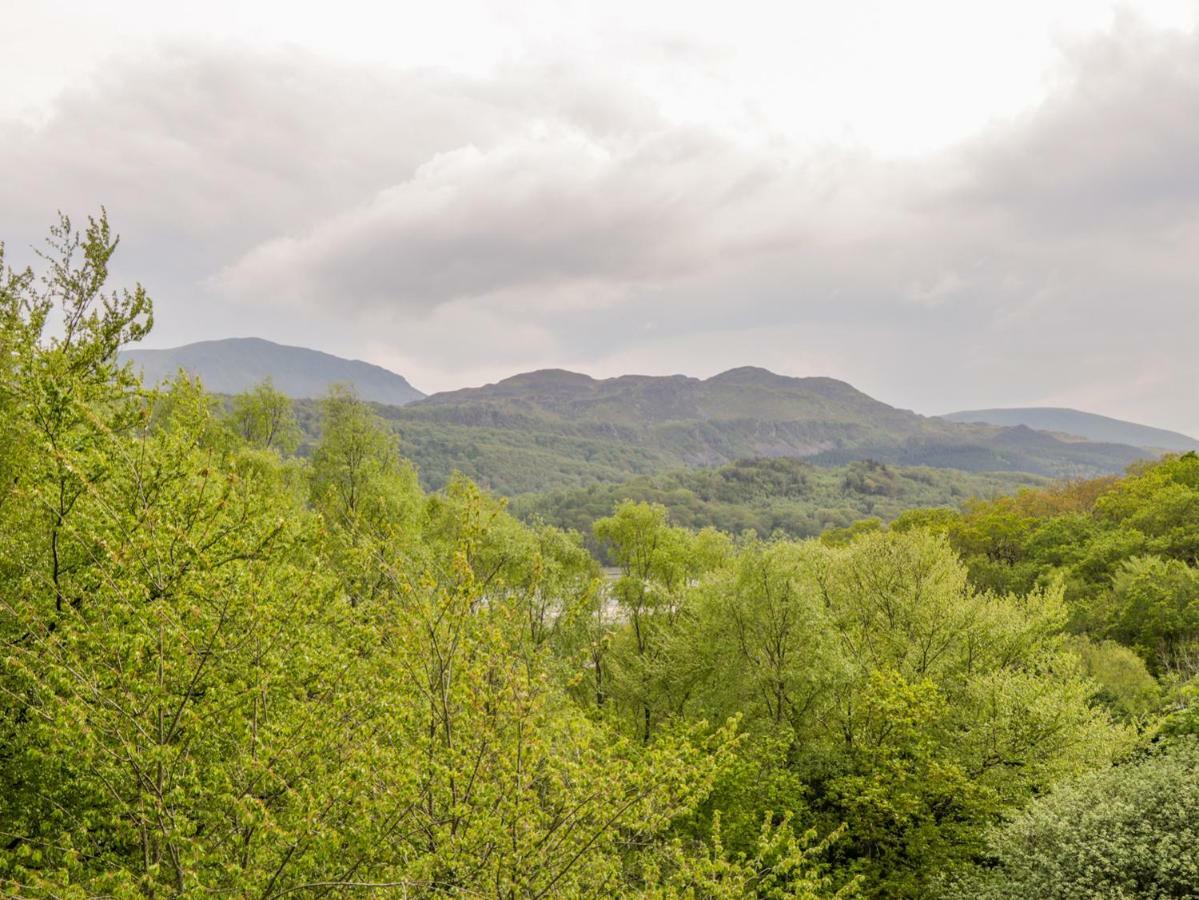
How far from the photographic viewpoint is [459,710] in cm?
1180

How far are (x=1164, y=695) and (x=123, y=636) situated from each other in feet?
154

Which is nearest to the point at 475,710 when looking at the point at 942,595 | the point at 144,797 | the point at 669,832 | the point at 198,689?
the point at 198,689

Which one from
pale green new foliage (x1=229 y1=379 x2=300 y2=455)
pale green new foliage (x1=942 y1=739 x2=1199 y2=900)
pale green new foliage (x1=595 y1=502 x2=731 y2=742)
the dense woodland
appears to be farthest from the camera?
pale green new foliage (x1=229 y1=379 x2=300 y2=455)

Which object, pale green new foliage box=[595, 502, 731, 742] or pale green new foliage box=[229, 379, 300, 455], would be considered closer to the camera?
→ pale green new foliage box=[595, 502, 731, 742]

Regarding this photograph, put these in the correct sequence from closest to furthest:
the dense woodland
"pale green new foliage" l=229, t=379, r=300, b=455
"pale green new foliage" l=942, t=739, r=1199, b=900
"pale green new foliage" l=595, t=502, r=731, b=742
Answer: the dense woodland → "pale green new foliage" l=942, t=739, r=1199, b=900 → "pale green new foliage" l=595, t=502, r=731, b=742 → "pale green new foliage" l=229, t=379, r=300, b=455

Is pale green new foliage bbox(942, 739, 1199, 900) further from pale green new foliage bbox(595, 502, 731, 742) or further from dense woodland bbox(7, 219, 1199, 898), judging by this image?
pale green new foliage bbox(595, 502, 731, 742)

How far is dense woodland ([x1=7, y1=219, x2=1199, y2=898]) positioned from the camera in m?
9.05

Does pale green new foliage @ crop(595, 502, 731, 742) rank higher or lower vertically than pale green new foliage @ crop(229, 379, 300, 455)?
lower

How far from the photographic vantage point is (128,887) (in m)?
7.14

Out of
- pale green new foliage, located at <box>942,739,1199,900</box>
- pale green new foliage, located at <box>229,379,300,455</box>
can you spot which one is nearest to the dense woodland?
pale green new foliage, located at <box>942,739,1199,900</box>

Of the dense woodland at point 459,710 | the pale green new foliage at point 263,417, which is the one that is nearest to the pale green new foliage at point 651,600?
the dense woodland at point 459,710

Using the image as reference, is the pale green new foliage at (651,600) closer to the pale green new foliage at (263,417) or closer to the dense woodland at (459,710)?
the dense woodland at (459,710)

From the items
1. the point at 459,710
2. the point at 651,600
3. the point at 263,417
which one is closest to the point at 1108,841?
the point at 459,710

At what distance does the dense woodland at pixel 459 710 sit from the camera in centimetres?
905
